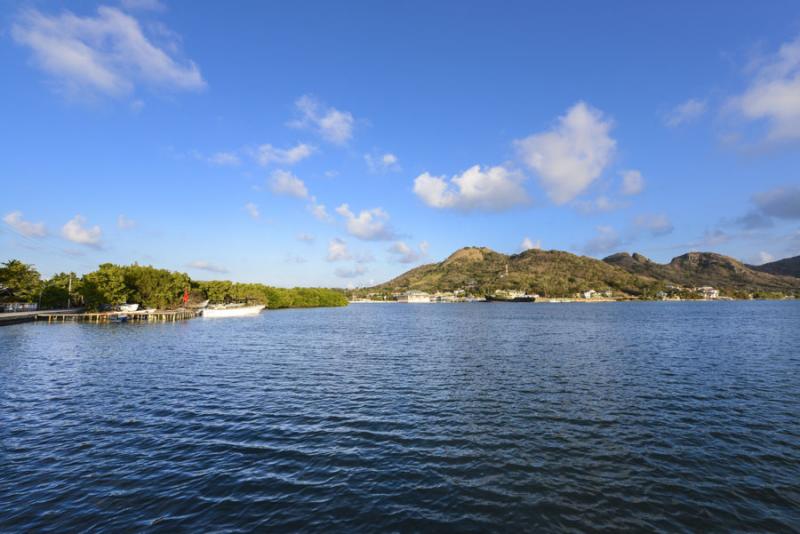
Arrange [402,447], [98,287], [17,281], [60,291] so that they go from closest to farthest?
[402,447]
[17,281]
[98,287]
[60,291]

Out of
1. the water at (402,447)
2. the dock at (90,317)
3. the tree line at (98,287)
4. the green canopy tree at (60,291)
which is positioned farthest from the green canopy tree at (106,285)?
the water at (402,447)

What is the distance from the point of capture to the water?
604 inches

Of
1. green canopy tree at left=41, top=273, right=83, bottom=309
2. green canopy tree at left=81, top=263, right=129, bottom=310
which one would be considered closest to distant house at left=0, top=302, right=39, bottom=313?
green canopy tree at left=41, top=273, right=83, bottom=309

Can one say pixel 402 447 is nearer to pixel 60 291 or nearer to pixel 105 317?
pixel 105 317

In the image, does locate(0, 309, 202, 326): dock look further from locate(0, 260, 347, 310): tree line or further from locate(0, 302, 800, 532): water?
locate(0, 302, 800, 532): water

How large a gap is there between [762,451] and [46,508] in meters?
33.7

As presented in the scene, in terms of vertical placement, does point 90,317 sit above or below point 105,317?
above

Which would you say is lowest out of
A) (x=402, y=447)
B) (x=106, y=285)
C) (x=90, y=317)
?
(x=402, y=447)

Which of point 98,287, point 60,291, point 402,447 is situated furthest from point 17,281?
point 402,447

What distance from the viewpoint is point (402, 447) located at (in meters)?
22.0

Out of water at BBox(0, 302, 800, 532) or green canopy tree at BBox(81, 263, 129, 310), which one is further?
green canopy tree at BBox(81, 263, 129, 310)

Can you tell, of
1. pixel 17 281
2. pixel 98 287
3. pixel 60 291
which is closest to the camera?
pixel 17 281

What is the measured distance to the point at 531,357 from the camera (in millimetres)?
52531

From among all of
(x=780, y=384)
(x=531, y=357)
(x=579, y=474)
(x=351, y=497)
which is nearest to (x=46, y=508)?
(x=351, y=497)
